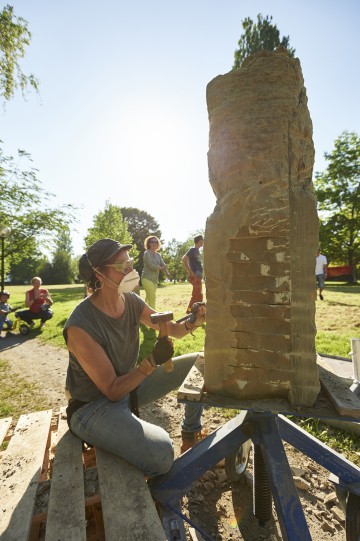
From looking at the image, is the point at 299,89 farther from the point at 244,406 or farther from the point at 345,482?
the point at 345,482

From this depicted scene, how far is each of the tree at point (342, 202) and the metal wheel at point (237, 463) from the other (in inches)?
965

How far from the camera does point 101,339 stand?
1.95 meters

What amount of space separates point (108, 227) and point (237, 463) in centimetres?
1794

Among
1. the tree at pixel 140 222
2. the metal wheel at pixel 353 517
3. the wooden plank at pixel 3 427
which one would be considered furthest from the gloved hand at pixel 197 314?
the tree at pixel 140 222

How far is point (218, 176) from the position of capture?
1.77m

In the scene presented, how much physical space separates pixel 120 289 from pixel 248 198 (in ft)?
3.66

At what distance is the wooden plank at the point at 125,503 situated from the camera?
1.21 metres

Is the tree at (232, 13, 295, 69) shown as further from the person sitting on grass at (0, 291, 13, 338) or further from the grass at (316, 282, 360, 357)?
the person sitting on grass at (0, 291, 13, 338)

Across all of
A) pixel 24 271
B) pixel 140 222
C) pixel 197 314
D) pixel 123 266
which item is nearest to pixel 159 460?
pixel 197 314

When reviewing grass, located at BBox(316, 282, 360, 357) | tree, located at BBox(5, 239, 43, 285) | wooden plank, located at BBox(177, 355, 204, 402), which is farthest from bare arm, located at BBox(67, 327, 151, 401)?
tree, located at BBox(5, 239, 43, 285)

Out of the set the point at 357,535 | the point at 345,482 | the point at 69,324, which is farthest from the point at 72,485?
the point at 357,535

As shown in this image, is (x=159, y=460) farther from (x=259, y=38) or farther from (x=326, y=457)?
(x=259, y=38)

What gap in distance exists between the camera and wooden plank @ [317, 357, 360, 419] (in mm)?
1394

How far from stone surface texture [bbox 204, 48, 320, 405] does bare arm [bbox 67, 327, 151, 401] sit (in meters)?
0.47
